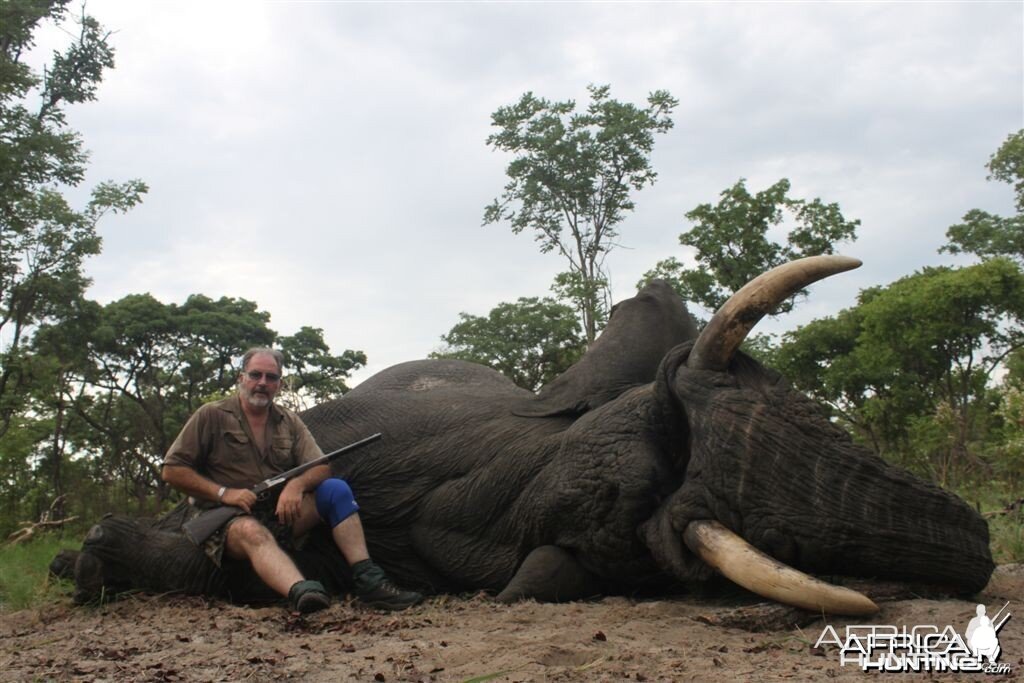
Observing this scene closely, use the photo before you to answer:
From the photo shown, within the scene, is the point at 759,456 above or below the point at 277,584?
above

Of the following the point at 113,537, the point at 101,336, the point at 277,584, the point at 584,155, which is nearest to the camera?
the point at 277,584

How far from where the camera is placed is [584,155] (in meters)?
19.1

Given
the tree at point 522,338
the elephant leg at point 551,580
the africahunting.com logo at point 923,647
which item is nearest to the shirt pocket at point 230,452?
the elephant leg at point 551,580

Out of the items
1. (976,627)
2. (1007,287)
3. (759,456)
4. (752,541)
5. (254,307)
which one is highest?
(254,307)

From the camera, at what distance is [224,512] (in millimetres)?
4766

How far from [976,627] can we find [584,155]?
16.6 meters

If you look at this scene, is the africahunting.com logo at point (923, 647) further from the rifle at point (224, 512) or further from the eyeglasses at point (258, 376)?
the eyeglasses at point (258, 376)

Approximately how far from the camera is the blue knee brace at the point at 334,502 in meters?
4.93

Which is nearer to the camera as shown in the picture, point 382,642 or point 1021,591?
point 382,642

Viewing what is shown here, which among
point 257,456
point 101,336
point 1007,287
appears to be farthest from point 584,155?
point 257,456

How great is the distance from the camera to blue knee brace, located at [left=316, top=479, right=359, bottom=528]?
493 centimetres

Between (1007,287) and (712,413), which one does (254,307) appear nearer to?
(1007,287)

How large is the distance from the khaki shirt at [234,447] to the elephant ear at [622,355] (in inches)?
43.2

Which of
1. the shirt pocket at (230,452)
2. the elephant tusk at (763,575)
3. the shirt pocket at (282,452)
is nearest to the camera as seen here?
the elephant tusk at (763,575)
